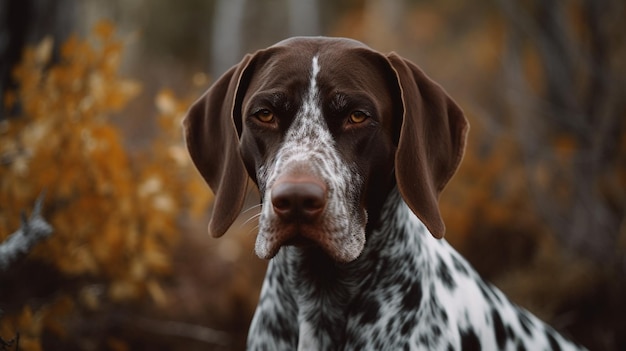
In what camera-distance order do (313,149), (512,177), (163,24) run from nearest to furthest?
(313,149), (512,177), (163,24)

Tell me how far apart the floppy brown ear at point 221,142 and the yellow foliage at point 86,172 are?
834mm

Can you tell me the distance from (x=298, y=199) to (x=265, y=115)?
19.4 inches

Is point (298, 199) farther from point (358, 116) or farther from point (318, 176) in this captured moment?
point (358, 116)

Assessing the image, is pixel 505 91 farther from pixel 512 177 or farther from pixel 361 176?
pixel 361 176

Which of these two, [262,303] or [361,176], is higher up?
[361,176]

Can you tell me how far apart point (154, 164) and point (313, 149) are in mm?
1733

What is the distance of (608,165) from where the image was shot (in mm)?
5840

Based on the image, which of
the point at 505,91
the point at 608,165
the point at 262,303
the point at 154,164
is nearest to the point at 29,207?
the point at 154,164

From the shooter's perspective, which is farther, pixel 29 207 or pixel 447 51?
pixel 447 51

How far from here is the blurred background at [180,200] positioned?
359cm

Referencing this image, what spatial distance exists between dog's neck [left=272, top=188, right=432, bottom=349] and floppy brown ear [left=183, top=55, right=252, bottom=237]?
316mm

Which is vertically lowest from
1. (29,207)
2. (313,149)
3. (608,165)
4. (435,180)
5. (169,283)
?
(169,283)

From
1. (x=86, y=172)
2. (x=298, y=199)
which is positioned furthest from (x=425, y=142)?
(x=86, y=172)

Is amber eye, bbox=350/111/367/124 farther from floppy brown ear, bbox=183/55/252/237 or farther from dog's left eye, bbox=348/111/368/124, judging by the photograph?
floppy brown ear, bbox=183/55/252/237
